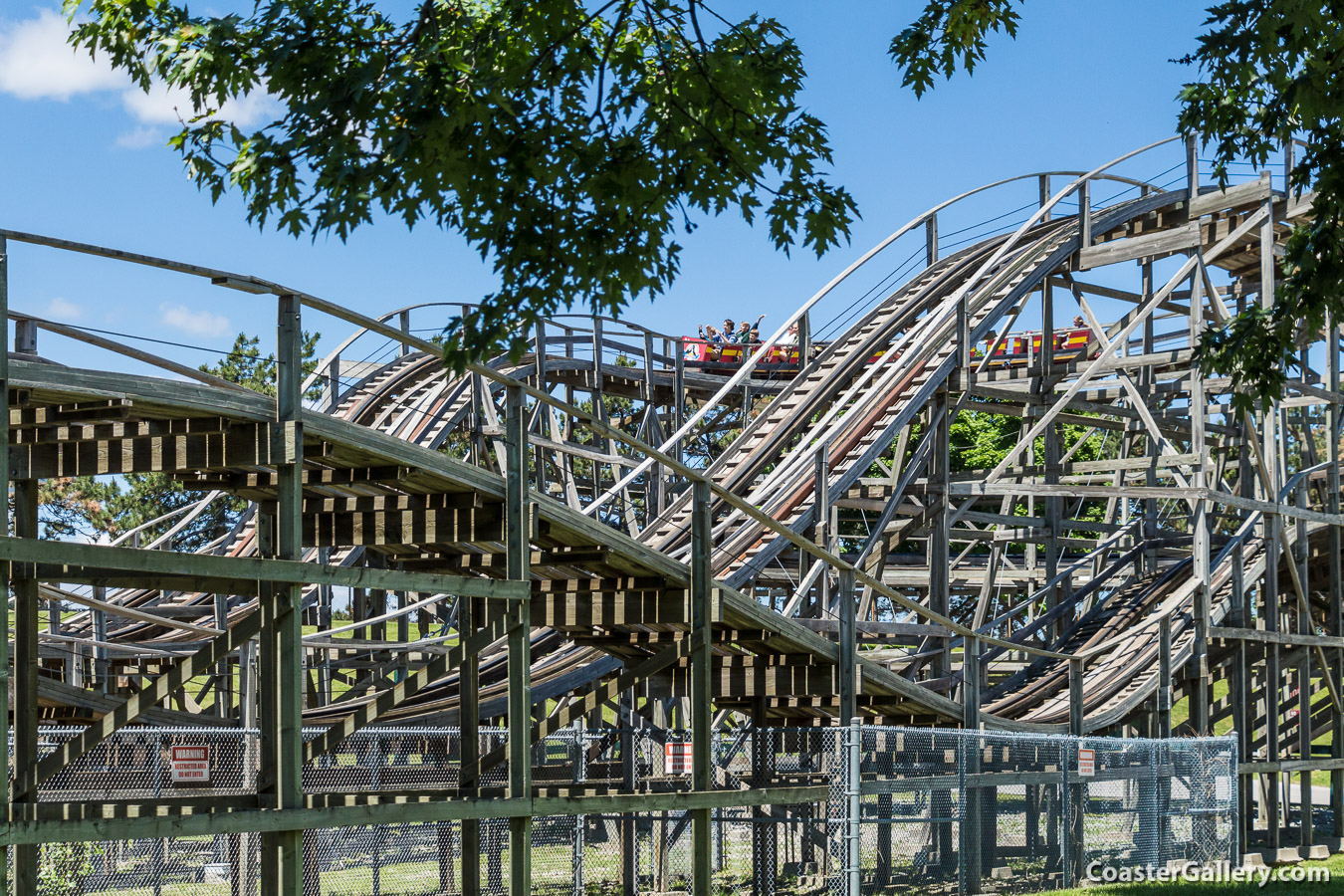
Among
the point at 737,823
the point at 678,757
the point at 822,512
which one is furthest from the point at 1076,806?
the point at 678,757

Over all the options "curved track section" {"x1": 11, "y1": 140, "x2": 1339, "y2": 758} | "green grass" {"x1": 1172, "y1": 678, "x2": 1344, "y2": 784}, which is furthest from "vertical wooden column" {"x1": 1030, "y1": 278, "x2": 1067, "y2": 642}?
"green grass" {"x1": 1172, "y1": 678, "x2": 1344, "y2": 784}

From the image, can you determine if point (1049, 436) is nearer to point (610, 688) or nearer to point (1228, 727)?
point (610, 688)

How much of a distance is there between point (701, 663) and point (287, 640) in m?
3.99

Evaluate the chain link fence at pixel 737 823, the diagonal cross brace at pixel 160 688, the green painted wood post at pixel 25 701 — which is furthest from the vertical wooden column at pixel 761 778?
the green painted wood post at pixel 25 701

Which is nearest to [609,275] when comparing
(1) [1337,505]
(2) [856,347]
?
(2) [856,347]

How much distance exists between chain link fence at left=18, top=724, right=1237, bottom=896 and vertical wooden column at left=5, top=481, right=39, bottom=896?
2.26 metres

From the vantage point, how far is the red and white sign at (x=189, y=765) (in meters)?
10.8

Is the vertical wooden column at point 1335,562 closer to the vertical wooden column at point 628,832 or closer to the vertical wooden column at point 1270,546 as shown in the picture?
the vertical wooden column at point 1270,546

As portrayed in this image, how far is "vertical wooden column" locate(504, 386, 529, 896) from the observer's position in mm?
10750

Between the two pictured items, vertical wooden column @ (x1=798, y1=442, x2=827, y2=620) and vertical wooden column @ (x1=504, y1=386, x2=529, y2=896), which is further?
vertical wooden column @ (x1=798, y1=442, x2=827, y2=620)

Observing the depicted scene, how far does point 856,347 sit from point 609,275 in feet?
46.8

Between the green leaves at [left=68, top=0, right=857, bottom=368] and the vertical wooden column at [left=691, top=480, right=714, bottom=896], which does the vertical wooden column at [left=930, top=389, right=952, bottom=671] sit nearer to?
the vertical wooden column at [left=691, top=480, right=714, bottom=896]

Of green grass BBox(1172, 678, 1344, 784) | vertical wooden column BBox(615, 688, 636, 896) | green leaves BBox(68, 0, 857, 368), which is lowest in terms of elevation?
green grass BBox(1172, 678, 1344, 784)

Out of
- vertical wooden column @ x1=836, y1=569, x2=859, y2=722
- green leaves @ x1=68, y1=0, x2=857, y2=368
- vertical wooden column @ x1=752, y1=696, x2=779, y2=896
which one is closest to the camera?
green leaves @ x1=68, y1=0, x2=857, y2=368
